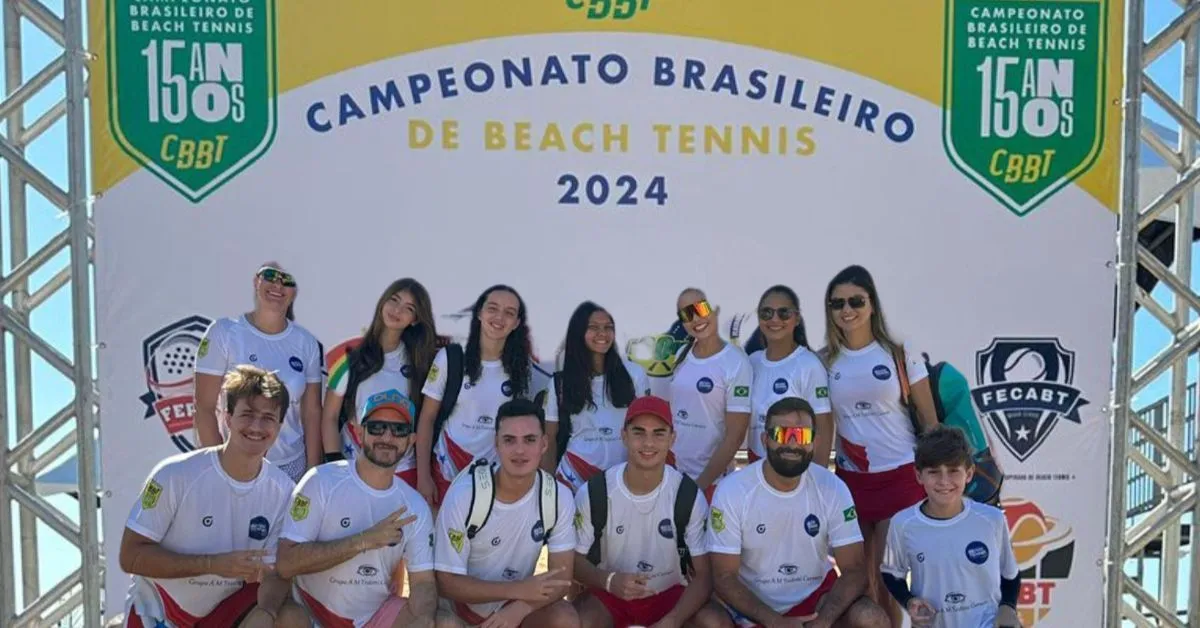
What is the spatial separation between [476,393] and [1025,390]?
235cm

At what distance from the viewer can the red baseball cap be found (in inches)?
138

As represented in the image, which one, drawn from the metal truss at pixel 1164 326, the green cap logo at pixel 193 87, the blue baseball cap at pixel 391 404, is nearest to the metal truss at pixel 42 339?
the green cap logo at pixel 193 87

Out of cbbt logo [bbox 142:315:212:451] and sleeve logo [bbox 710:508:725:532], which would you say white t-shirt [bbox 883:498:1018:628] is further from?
cbbt logo [bbox 142:315:212:451]

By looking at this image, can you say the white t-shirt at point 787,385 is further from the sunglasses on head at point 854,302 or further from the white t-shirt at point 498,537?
the white t-shirt at point 498,537

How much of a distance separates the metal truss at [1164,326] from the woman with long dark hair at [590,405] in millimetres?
2062

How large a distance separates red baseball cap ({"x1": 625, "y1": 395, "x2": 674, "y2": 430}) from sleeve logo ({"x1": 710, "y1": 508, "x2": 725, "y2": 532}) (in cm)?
36

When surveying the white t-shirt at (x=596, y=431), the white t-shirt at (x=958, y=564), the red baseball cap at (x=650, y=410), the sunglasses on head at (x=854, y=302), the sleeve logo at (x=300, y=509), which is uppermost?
the sunglasses on head at (x=854, y=302)

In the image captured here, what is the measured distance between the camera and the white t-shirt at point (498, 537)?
3463 mm

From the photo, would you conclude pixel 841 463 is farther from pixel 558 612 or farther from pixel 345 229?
pixel 345 229

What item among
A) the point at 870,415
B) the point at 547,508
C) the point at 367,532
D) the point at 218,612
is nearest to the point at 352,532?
the point at 367,532

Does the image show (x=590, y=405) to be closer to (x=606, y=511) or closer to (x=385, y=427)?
(x=606, y=511)

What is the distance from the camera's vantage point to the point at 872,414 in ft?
13.0

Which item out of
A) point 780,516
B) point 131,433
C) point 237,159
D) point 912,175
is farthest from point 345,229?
point 912,175


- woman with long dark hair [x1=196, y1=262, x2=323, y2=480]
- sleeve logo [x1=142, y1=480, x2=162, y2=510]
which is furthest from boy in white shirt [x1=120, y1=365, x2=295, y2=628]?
woman with long dark hair [x1=196, y1=262, x2=323, y2=480]
